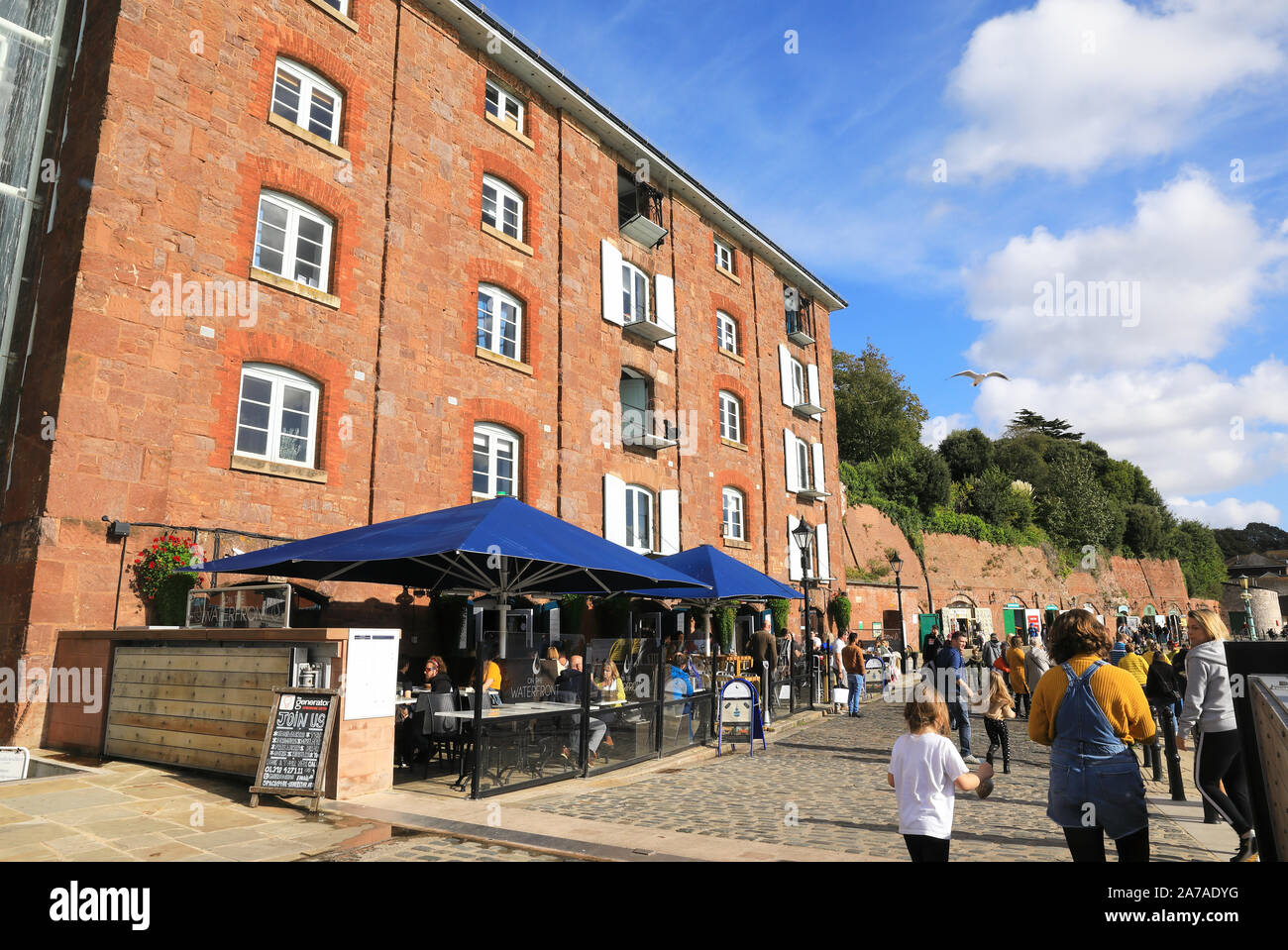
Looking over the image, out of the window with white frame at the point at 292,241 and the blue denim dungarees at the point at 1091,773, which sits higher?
the window with white frame at the point at 292,241

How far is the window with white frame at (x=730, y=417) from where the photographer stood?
22562mm

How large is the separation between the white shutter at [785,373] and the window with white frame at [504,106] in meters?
11.2

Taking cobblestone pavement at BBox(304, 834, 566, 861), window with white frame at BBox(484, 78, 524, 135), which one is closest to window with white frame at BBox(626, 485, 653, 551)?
window with white frame at BBox(484, 78, 524, 135)

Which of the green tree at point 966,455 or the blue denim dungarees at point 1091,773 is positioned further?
the green tree at point 966,455

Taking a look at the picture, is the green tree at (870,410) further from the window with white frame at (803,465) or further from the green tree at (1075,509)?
the window with white frame at (803,465)

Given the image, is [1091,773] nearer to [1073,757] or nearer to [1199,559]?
[1073,757]

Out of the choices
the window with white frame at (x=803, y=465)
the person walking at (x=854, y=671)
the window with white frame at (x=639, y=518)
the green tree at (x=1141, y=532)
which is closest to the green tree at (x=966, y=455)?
the green tree at (x=1141, y=532)

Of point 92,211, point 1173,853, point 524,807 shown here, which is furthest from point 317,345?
→ point 1173,853

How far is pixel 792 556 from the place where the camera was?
24.0 m

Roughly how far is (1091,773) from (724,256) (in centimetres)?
2205

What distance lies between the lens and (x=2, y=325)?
1108cm

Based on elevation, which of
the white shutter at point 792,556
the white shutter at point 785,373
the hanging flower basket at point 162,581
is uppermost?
the white shutter at point 785,373

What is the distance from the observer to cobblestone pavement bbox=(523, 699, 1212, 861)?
232 inches
